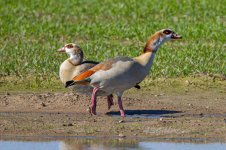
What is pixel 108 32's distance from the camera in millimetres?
20031

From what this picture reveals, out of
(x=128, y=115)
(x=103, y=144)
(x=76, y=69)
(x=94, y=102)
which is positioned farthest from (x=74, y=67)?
(x=103, y=144)

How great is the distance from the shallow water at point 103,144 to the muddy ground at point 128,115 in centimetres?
31

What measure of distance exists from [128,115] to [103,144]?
7.83 feet

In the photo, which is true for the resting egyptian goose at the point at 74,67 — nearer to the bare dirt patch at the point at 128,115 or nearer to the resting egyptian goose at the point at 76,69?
the resting egyptian goose at the point at 76,69

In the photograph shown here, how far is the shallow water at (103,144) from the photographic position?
9.60 m

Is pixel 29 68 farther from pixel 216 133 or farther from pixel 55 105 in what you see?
pixel 216 133

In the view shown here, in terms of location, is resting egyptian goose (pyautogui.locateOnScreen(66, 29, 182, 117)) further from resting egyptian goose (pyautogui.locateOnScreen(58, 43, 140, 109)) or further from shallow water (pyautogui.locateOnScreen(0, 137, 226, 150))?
shallow water (pyautogui.locateOnScreen(0, 137, 226, 150))

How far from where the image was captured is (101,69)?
1195 cm

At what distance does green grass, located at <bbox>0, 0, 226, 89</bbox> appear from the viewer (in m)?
15.5

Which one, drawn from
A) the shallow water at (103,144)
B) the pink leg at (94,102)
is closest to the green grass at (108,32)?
the pink leg at (94,102)

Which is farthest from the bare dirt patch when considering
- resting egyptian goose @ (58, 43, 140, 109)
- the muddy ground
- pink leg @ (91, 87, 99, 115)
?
resting egyptian goose @ (58, 43, 140, 109)

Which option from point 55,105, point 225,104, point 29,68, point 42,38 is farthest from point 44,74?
point 42,38

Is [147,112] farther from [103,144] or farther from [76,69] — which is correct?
[103,144]

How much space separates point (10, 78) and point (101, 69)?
122 inches
